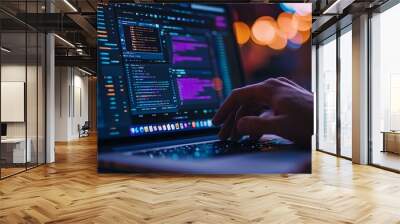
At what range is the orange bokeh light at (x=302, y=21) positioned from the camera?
6.53 meters

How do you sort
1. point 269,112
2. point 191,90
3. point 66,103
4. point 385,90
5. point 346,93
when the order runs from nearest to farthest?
1. point 269,112
2. point 191,90
3. point 385,90
4. point 346,93
5. point 66,103

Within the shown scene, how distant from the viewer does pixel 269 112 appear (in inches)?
250

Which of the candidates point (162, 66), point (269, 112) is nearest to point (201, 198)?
point (269, 112)

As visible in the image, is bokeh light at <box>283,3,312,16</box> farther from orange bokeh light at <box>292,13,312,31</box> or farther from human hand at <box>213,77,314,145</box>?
human hand at <box>213,77,314,145</box>

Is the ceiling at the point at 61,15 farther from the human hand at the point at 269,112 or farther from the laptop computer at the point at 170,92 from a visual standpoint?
the human hand at the point at 269,112

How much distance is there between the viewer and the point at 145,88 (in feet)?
20.9

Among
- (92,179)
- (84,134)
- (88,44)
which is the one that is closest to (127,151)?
(92,179)

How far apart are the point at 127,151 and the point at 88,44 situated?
29.4 feet

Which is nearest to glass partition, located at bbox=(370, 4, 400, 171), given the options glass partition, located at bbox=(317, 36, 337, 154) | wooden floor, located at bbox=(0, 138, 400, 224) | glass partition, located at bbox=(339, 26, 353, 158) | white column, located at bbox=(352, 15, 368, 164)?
white column, located at bbox=(352, 15, 368, 164)

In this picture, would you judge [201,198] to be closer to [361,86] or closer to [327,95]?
[361,86]

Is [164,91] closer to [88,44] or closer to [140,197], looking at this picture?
[140,197]

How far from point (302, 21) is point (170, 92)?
266 cm

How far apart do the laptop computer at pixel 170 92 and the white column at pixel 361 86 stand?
243 centimetres

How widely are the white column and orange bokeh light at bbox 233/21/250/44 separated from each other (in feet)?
10.2
